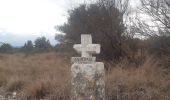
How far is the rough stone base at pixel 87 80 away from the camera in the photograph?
649 centimetres

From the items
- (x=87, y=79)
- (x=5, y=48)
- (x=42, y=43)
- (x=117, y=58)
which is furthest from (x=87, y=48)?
(x=5, y=48)

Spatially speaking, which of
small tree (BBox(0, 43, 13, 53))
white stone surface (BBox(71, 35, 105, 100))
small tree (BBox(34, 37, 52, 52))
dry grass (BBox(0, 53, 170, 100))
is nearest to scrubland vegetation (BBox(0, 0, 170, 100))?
dry grass (BBox(0, 53, 170, 100))

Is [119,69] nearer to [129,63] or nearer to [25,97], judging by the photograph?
[129,63]

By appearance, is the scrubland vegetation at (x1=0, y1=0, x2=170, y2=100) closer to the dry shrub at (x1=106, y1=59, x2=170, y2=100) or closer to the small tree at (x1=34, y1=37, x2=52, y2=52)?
the dry shrub at (x1=106, y1=59, x2=170, y2=100)

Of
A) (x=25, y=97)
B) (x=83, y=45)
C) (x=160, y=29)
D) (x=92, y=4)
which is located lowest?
(x=25, y=97)

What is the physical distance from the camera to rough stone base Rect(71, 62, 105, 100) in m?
6.49

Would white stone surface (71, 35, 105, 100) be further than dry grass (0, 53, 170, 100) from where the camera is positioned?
No

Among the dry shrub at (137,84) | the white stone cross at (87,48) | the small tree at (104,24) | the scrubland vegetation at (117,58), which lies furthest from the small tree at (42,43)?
the white stone cross at (87,48)

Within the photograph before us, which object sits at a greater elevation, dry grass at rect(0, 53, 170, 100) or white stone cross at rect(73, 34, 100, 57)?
white stone cross at rect(73, 34, 100, 57)

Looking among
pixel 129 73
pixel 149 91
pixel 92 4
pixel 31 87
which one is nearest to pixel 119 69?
pixel 129 73

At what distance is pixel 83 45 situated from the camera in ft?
22.2

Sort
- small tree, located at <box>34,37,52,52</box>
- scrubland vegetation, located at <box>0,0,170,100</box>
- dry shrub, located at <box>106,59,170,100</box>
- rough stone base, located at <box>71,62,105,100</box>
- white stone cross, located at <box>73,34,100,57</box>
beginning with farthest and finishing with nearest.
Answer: small tree, located at <box>34,37,52,52</box> < scrubland vegetation, located at <box>0,0,170,100</box> < dry shrub, located at <box>106,59,170,100</box> < white stone cross, located at <box>73,34,100,57</box> < rough stone base, located at <box>71,62,105,100</box>

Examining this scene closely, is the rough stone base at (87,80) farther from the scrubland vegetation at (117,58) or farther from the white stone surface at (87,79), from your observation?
the scrubland vegetation at (117,58)

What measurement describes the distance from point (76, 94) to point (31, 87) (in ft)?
13.2
